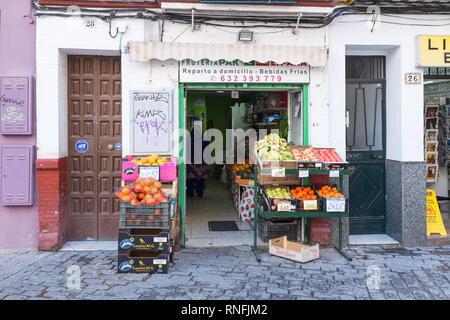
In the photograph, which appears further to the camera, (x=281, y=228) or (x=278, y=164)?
(x=281, y=228)

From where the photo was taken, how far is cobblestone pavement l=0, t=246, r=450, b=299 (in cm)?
496

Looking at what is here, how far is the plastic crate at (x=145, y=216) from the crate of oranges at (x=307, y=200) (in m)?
2.02

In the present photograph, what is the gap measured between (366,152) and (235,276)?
3673mm

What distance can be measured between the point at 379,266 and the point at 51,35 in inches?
249

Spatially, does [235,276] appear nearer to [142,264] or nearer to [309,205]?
[142,264]

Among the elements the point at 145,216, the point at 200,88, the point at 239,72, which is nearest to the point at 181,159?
the point at 200,88

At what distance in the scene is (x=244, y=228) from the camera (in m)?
8.16

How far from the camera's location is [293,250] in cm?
629

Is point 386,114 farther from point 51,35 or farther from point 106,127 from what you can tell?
point 51,35

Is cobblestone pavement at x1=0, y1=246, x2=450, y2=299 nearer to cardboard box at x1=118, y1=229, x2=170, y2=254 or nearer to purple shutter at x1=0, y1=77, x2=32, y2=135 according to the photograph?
cardboard box at x1=118, y1=229, x2=170, y2=254

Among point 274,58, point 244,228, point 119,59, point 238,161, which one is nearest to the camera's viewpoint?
point 274,58

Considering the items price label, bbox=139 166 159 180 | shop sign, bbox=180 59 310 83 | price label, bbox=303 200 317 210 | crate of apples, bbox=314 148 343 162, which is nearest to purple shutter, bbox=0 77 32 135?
price label, bbox=139 166 159 180

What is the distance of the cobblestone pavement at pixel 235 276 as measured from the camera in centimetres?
496

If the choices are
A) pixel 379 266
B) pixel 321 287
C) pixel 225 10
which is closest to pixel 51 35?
pixel 225 10
